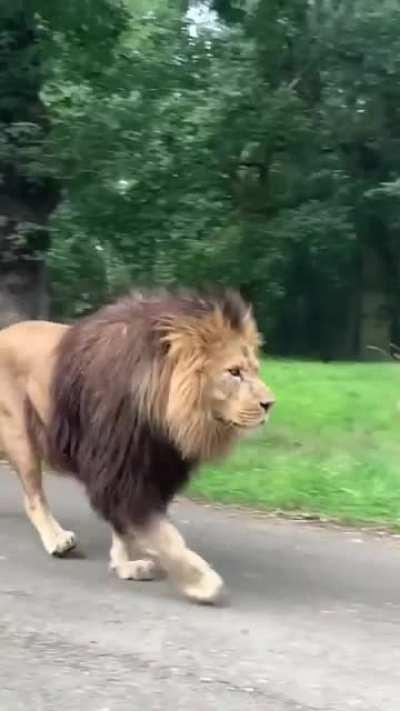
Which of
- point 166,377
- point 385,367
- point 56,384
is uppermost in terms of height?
→ point 166,377

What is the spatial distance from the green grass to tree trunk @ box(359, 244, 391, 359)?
49.0 ft

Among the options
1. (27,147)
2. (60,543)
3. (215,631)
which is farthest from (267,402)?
(27,147)

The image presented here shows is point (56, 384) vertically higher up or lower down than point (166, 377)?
lower down

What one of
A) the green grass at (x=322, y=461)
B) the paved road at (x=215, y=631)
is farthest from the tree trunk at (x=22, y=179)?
the paved road at (x=215, y=631)

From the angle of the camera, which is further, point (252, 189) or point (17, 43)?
point (252, 189)

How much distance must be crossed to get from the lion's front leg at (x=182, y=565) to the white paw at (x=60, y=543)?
1.01m

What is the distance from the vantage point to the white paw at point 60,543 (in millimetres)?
6742

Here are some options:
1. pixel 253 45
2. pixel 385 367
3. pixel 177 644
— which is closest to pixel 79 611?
pixel 177 644

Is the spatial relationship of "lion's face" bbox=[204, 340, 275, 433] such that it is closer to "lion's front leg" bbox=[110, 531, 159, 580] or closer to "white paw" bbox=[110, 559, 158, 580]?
"lion's front leg" bbox=[110, 531, 159, 580]

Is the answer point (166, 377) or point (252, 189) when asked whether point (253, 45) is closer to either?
point (252, 189)

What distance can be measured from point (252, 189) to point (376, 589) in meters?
16.8

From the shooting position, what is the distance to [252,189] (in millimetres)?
22578

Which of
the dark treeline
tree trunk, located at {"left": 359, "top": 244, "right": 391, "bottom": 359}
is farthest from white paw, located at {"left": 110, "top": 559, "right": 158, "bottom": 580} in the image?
tree trunk, located at {"left": 359, "top": 244, "right": 391, "bottom": 359}

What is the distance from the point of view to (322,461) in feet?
32.8
